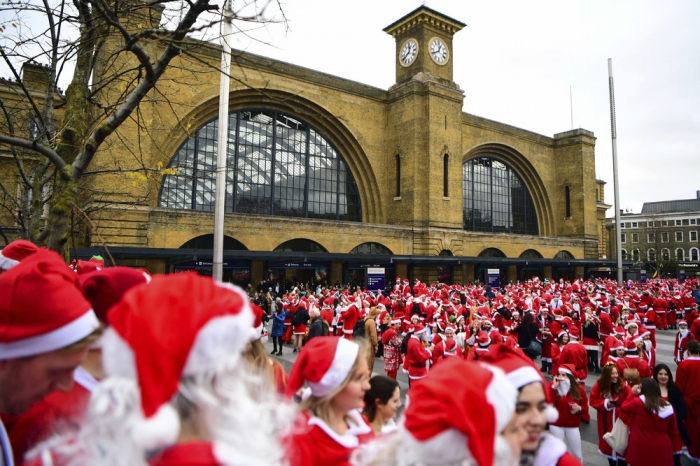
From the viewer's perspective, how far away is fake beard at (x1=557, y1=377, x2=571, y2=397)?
6.19 metres

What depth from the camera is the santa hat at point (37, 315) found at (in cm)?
163

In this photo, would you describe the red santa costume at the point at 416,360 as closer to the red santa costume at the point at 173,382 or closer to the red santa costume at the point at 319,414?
the red santa costume at the point at 319,414

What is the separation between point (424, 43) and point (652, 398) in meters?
36.8

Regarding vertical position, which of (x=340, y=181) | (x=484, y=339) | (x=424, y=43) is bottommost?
(x=484, y=339)

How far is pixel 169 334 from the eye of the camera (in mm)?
1091

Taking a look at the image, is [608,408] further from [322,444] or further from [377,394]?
[322,444]

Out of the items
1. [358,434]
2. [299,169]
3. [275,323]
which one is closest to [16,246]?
[358,434]

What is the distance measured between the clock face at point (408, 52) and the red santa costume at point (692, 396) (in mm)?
35645

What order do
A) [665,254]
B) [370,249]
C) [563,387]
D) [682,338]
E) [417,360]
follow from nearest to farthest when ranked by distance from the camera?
[563,387] < [417,360] < [682,338] < [370,249] < [665,254]

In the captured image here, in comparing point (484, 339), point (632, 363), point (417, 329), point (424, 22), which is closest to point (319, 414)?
point (632, 363)

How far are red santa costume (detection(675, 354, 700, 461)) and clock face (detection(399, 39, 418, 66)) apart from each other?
35.6m

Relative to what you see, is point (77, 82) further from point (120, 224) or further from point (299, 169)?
point (299, 169)

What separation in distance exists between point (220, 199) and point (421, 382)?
12.1 m

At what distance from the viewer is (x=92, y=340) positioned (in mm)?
1759
